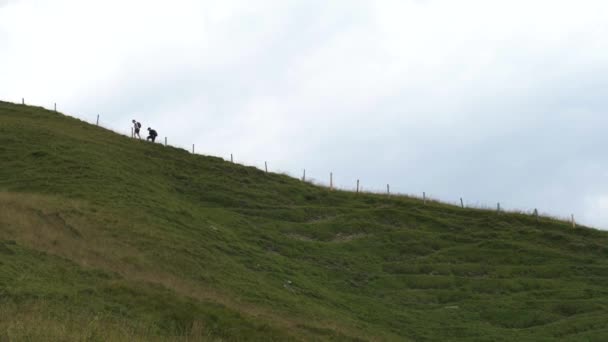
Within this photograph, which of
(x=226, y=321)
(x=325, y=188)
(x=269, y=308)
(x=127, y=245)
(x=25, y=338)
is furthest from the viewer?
(x=325, y=188)

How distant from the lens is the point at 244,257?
43.6 metres

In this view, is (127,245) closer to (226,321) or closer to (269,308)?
(269,308)

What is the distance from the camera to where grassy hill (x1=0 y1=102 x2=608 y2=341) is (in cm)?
2525

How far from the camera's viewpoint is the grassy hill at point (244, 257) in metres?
25.2

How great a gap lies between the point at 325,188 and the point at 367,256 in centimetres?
1824

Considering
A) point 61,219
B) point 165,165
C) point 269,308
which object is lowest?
point 269,308

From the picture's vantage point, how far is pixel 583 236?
62.0m

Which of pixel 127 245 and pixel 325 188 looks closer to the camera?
pixel 127 245

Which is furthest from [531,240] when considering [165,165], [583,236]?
[165,165]

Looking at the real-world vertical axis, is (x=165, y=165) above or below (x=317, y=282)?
above

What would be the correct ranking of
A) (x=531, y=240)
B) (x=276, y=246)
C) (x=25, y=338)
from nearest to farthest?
1. (x=25, y=338)
2. (x=276, y=246)
3. (x=531, y=240)

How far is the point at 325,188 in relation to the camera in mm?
69938

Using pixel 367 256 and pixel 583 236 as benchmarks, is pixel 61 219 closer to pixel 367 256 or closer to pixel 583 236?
pixel 367 256

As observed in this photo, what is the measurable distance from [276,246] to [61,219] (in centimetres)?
1546
